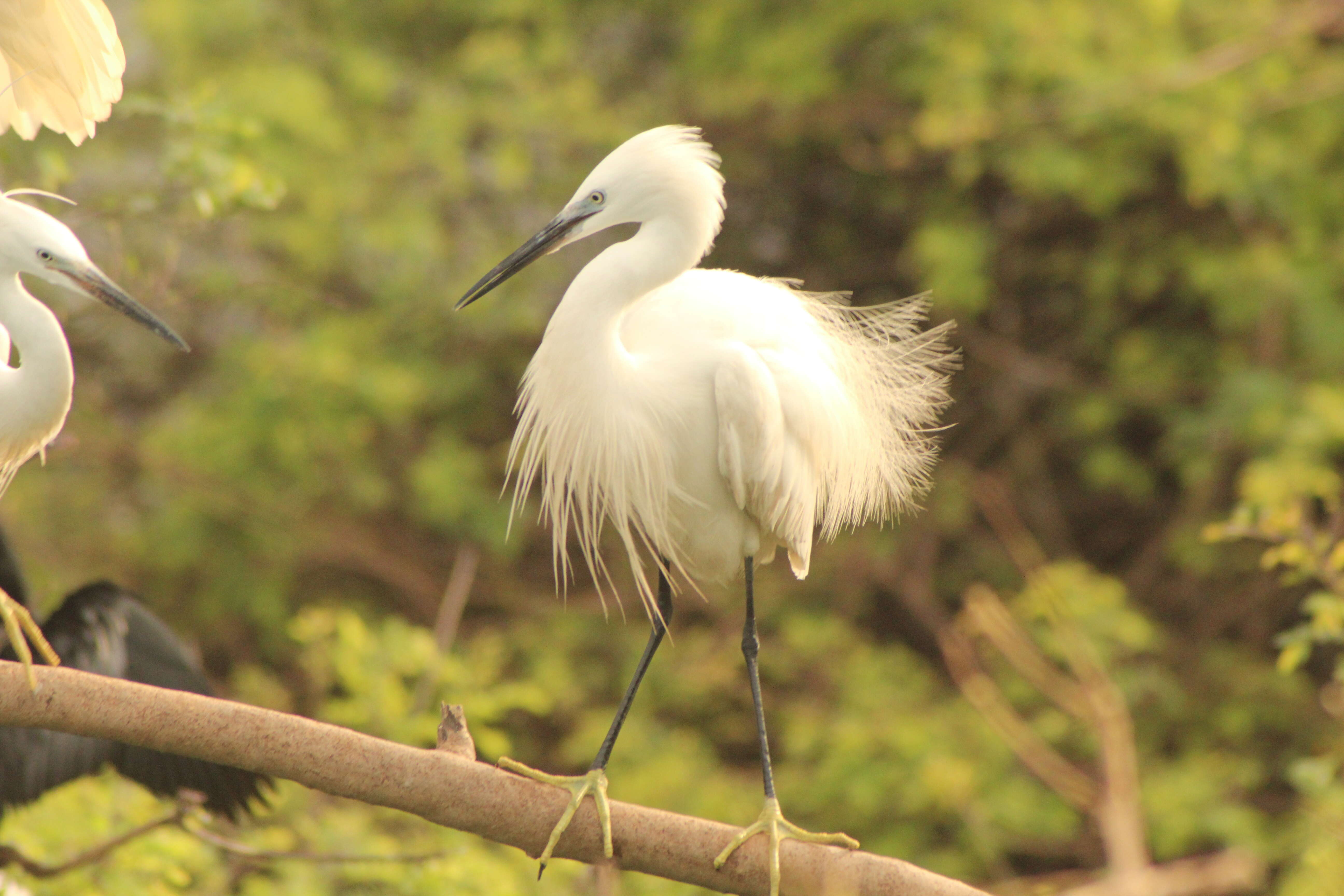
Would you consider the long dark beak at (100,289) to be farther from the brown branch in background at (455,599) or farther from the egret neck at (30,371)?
the brown branch in background at (455,599)

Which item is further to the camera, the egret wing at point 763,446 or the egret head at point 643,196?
the egret wing at point 763,446

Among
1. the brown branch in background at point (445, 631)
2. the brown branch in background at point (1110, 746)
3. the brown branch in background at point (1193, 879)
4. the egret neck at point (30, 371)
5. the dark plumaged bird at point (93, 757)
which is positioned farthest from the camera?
the brown branch in background at point (445, 631)

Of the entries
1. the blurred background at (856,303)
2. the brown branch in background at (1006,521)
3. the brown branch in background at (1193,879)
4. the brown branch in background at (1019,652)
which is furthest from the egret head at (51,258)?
the brown branch in background at (1006,521)

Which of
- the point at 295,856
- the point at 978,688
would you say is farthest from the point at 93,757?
the point at 978,688

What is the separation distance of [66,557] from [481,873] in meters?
2.95

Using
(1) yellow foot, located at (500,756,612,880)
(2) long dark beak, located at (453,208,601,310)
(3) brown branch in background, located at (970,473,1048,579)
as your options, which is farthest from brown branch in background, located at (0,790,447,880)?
(3) brown branch in background, located at (970,473,1048,579)

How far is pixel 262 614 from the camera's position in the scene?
459 cm

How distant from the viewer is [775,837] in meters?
1.71

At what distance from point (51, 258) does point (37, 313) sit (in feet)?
0.27

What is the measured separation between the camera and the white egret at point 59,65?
1859mm

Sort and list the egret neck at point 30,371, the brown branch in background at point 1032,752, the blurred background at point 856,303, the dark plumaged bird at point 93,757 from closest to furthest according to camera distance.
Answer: the egret neck at point 30,371 → the brown branch in background at point 1032,752 → the dark plumaged bird at point 93,757 → the blurred background at point 856,303

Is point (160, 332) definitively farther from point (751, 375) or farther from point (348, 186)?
point (348, 186)

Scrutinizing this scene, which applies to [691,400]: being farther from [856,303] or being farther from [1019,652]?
[856,303]

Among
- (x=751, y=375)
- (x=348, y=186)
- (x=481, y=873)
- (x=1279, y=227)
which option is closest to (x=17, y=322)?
(x=751, y=375)
